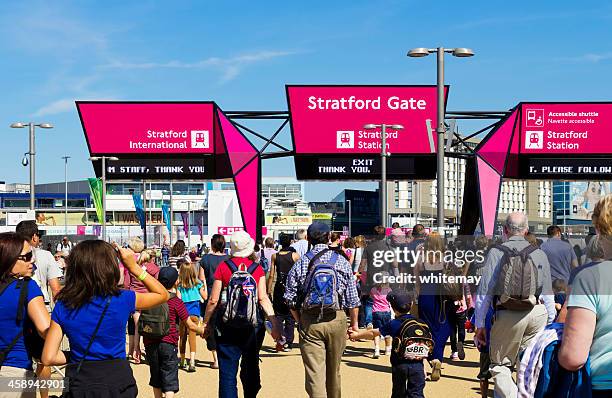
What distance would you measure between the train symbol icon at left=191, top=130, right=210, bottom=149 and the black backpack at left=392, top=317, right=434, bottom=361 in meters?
13.3

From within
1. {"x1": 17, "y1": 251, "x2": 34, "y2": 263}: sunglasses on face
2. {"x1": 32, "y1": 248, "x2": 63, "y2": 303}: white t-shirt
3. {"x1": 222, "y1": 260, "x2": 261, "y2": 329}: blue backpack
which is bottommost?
{"x1": 222, "y1": 260, "x2": 261, "y2": 329}: blue backpack

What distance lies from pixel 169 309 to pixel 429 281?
12.8 feet

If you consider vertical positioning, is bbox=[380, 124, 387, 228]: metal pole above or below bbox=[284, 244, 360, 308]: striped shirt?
above

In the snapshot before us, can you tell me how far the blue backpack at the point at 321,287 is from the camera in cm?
759

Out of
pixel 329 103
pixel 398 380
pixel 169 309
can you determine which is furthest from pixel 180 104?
pixel 398 380

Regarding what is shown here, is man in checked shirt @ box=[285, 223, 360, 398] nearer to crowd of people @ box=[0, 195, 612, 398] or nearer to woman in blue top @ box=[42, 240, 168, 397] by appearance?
crowd of people @ box=[0, 195, 612, 398]

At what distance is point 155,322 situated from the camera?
873cm

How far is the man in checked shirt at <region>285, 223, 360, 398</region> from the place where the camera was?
7691mm

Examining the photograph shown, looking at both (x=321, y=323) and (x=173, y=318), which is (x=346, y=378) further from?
(x=321, y=323)

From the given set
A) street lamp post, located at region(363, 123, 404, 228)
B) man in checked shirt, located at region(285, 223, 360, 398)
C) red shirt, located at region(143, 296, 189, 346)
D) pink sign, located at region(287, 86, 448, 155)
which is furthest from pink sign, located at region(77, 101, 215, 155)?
man in checked shirt, located at region(285, 223, 360, 398)

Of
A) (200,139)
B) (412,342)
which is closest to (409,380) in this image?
(412,342)

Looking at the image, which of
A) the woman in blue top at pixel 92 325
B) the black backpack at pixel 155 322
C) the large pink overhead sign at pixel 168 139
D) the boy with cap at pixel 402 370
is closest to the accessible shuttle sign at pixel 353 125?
the large pink overhead sign at pixel 168 139

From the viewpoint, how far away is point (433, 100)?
68.3ft

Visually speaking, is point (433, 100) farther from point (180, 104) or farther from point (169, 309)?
point (169, 309)
